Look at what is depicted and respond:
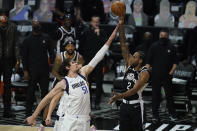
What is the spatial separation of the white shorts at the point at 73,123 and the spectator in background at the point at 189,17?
8.35 m

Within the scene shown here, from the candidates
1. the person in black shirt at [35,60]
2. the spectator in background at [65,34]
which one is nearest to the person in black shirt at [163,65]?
the spectator in background at [65,34]

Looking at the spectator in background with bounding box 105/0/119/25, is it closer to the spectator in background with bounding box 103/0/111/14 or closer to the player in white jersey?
the spectator in background with bounding box 103/0/111/14

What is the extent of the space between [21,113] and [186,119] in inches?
144

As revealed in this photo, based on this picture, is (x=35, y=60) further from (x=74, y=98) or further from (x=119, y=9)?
(x=74, y=98)

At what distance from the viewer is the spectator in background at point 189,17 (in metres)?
16.3

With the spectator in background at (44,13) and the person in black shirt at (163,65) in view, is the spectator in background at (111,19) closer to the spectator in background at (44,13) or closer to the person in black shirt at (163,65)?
the spectator in background at (44,13)

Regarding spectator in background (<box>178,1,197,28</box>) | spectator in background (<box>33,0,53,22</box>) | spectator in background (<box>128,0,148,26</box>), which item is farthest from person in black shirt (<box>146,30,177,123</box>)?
spectator in background (<box>33,0,53,22</box>)

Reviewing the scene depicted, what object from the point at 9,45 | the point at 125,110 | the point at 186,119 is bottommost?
the point at 186,119

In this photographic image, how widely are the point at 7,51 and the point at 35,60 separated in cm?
62

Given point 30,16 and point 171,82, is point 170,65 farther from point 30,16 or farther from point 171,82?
point 30,16

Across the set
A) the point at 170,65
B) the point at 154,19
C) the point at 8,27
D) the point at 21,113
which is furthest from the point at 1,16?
the point at 154,19

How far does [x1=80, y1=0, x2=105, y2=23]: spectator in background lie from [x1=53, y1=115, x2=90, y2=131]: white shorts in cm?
846

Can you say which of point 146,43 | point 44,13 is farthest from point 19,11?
point 146,43

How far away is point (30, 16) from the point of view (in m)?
17.4
